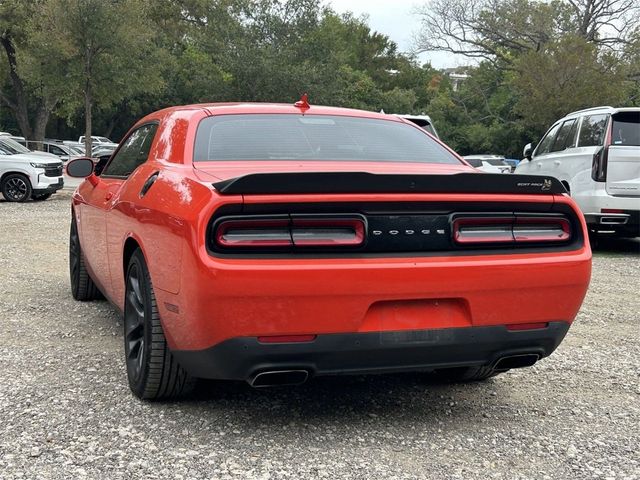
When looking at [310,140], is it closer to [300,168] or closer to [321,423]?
[300,168]

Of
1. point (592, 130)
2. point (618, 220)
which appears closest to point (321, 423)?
point (618, 220)

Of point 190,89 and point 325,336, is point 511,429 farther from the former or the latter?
point 190,89

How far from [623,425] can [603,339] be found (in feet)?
5.99

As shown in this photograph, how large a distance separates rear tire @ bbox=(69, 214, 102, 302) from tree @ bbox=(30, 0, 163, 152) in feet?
52.4

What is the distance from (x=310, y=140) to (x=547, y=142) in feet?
26.4

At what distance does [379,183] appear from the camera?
10.0 ft

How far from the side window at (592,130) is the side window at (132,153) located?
6551 millimetres

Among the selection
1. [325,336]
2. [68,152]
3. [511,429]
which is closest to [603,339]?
[511,429]

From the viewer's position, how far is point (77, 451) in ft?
10.1

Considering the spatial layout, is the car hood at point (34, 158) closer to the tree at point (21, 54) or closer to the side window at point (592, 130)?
the tree at point (21, 54)

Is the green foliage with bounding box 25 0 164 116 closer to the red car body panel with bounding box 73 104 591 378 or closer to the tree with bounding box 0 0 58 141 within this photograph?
the tree with bounding box 0 0 58 141

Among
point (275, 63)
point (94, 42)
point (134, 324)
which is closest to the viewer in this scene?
point (134, 324)

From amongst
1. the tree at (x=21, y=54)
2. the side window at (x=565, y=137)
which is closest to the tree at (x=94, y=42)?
the tree at (x=21, y=54)

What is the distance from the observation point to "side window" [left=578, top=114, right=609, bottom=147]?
946 centimetres
